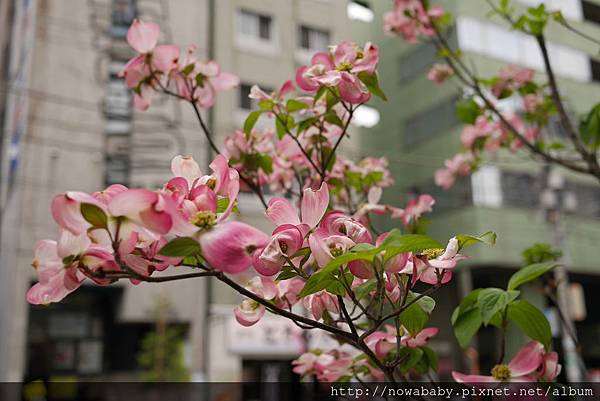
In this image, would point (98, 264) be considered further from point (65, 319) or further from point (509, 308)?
point (65, 319)

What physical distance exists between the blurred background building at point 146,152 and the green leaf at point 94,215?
451 centimetres

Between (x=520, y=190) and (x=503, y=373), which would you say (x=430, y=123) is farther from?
(x=503, y=373)

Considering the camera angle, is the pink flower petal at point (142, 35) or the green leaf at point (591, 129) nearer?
the pink flower petal at point (142, 35)

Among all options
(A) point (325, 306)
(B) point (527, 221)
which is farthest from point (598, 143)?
(B) point (527, 221)

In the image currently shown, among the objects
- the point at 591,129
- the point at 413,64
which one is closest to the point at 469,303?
the point at 591,129

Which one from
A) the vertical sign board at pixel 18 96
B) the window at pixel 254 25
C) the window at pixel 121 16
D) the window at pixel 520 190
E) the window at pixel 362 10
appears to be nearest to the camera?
the window at pixel 362 10

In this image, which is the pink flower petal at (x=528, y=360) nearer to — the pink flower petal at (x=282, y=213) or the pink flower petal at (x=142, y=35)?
the pink flower petal at (x=282, y=213)

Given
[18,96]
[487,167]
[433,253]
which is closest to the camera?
[433,253]

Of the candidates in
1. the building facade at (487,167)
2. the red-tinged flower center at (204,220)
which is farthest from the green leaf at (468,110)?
the building facade at (487,167)

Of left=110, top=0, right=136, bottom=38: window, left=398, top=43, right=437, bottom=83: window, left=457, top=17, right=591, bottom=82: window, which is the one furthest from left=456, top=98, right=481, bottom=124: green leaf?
left=398, top=43, right=437, bottom=83: window

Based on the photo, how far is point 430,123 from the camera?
27.2 feet

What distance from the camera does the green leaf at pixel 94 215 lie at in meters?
0.36

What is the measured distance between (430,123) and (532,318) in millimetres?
8014

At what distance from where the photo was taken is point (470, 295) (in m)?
0.55
